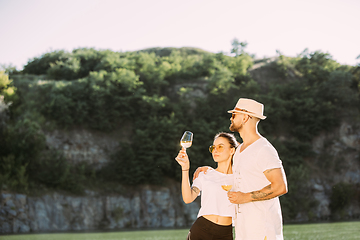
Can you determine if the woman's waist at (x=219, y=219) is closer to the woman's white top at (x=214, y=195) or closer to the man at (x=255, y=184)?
the woman's white top at (x=214, y=195)

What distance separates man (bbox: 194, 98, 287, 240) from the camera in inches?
133

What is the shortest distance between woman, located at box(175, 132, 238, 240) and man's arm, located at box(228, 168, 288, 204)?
72cm

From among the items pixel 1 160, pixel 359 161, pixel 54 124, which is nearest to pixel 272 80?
pixel 359 161

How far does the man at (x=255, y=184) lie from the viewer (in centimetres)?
337

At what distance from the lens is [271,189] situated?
3354 mm

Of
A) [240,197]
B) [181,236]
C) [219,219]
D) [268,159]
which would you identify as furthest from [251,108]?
[181,236]

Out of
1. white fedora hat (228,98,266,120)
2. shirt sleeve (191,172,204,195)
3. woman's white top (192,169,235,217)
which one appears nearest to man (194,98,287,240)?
white fedora hat (228,98,266,120)

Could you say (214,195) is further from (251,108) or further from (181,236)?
(181,236)

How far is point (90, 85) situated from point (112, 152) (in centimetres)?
617

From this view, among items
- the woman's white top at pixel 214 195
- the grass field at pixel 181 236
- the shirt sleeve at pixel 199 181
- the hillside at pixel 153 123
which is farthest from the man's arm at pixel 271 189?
the hillside at pixel 153 123

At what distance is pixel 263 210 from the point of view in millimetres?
3434

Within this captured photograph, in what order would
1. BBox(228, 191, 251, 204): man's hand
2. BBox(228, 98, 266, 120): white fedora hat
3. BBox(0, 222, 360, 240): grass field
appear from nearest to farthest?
BBox(228, 191, 251, 204): man's hand < BBox(228, 98, 266, 120): white fedora hat < BBox(0, 222, 360, 240): grass field

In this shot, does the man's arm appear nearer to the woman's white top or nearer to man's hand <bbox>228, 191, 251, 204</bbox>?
man's hand <bbox>228, 191, 251, 204</bbox>

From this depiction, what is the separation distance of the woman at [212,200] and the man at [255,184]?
455mm
